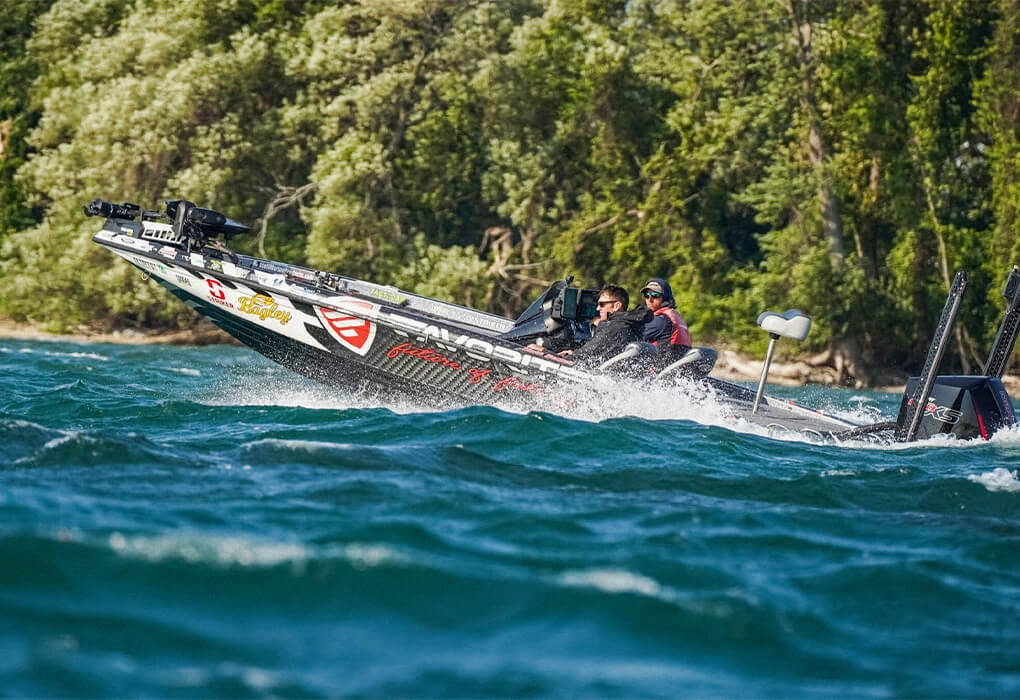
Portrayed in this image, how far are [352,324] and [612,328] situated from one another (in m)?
2.21

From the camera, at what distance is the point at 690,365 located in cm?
977

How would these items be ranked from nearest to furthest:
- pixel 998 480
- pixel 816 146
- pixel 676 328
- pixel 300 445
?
1. pixel 300 445
2. pixel 998 480
3. pixel 676 328
4. pixel 816 146

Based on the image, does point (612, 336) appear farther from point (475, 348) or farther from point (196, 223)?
point (196, 223)

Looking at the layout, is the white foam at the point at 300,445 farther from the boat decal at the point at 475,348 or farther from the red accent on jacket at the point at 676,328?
the red accent on jacket at the point at 676,328

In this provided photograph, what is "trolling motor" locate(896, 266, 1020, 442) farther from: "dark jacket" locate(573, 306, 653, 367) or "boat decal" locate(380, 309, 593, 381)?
"boat decal" locate(380, 309, 593, 381)

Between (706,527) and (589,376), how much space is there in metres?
3.98

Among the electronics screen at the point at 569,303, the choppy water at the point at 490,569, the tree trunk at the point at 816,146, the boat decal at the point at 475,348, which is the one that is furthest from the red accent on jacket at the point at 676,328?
the tree trunk at the point at 816,146

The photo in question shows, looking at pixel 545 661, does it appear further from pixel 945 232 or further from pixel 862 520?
pixel 945 232

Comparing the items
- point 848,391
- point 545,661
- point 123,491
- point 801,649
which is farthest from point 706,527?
point 848,391

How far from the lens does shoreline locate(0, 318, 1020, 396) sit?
22.8 meters

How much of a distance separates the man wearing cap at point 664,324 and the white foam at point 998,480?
9.76ft

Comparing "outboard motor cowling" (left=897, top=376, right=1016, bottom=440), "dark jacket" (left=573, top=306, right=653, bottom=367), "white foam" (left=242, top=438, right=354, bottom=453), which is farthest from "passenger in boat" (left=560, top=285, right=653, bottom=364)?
"white foam" (left=242, top=438, right=354, bottom=453)

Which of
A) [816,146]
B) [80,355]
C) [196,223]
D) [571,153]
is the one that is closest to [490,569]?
[196,223]

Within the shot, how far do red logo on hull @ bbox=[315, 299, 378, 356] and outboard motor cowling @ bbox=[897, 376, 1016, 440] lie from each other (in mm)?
4372
